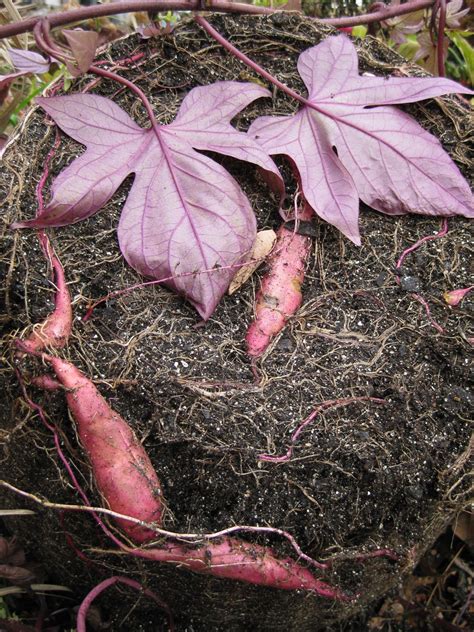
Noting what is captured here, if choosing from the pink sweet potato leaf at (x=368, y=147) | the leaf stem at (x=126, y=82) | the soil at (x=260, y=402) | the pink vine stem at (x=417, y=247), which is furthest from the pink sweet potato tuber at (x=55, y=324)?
the pink vine stem at (x=417, y=247)

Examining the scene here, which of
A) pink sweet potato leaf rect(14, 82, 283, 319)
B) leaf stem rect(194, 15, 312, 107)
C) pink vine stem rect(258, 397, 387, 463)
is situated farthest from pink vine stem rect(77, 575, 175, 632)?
leaf stem rect(194, 15, 312, 107)

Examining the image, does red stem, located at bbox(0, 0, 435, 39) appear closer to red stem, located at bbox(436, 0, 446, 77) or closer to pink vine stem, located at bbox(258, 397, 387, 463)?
red stem, located at bbox(436, 0, 446, 77)

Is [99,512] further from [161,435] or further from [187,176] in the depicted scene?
[187,176]

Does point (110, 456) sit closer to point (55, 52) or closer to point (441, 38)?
point (55, 52)

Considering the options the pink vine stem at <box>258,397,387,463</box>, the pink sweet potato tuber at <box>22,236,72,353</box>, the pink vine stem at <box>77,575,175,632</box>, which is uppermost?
the pink sweet potato tuber at <box>22,236,72,353</box>

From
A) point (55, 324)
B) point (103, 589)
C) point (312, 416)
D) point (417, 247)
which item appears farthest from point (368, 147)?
point (103, 589)
